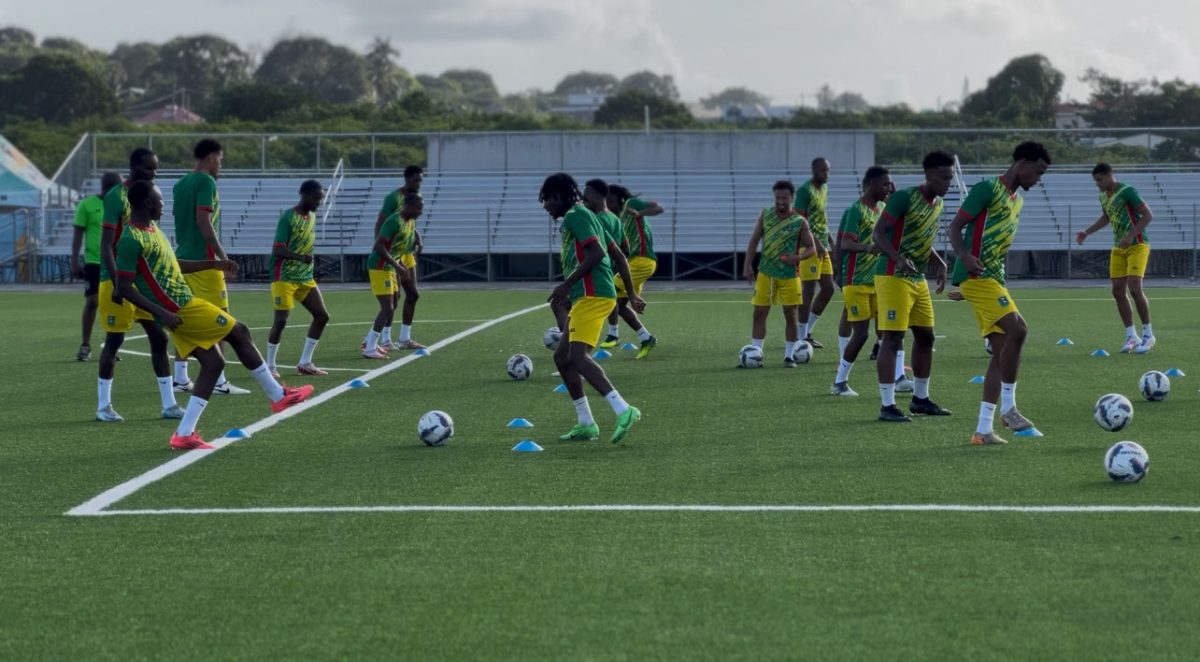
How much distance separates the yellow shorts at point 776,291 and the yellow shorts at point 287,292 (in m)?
4.74

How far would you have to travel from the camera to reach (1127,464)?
8.38 metres

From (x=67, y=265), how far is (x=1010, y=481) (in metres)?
34.2

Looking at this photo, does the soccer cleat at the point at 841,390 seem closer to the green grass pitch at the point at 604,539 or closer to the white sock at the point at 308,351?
the green grass pitch at the point at 604,539

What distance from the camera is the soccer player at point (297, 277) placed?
15789 millimetres

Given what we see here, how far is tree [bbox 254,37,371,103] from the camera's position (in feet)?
398

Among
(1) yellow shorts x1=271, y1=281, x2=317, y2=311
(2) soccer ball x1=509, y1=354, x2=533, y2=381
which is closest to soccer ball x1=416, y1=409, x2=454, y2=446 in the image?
(2) soccer ball x1=509, y1=354, x2=533, y2=381

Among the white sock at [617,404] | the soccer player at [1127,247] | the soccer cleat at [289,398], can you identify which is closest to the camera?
the white sock at [617,404]

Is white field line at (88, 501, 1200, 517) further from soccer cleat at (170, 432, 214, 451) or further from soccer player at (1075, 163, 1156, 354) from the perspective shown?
soccer player at (1075, 163, 1156, 354)

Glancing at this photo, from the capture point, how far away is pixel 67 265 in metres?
38.8

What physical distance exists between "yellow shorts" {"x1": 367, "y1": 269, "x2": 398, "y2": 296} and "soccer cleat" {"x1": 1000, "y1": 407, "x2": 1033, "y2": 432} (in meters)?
8.89

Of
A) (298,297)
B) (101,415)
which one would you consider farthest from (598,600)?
(298,297)

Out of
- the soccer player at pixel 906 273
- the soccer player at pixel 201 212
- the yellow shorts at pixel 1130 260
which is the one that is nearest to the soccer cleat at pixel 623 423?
the soccer player at pixel 906 273

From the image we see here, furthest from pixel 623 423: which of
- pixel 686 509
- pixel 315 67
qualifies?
pixel 315 67

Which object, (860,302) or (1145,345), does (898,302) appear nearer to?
(860,302)
